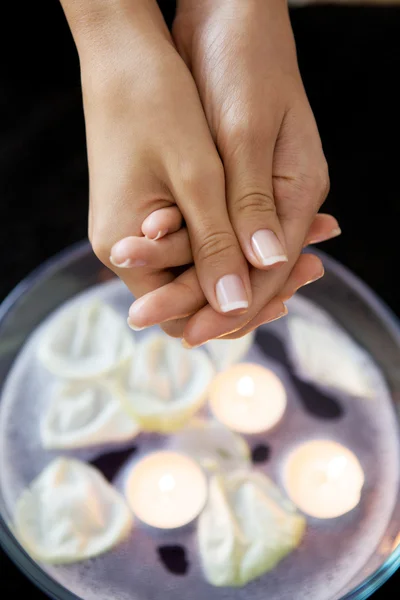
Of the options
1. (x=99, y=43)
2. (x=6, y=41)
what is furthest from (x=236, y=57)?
(x=6, y=41)

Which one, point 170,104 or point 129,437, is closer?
point 170,104

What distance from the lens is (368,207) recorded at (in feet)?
3.97

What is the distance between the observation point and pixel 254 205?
67cm

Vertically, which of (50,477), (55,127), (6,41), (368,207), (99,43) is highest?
(99,43)

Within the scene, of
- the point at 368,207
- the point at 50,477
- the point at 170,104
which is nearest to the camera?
the point at 170,104

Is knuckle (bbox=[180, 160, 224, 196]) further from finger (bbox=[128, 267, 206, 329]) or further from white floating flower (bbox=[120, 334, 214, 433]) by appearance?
white floating flower (bbox=[120, 334, 214, 433])

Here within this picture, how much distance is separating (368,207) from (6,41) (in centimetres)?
81

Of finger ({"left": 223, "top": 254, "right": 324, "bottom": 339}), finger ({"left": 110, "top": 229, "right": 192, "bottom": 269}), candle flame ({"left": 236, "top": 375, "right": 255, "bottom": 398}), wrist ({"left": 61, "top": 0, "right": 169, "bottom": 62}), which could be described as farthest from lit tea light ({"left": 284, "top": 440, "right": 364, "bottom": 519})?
wrist ({"left": 61, "top": 0, "right": 169, "bottom": 62})

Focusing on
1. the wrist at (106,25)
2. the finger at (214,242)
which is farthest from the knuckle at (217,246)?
the wrist at (106,25)

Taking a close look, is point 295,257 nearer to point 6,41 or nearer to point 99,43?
point 99,43

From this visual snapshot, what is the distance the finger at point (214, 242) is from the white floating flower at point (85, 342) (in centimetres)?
29

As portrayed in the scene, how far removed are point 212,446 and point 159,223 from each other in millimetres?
341

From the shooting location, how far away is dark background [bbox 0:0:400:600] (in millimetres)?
1165

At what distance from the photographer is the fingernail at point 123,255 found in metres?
0.62
